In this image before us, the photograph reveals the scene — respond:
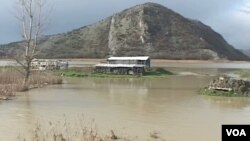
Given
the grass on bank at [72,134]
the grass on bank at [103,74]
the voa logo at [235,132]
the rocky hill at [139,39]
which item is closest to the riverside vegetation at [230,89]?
the grass on bank at [72,134]

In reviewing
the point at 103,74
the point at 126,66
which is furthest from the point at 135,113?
the point at 126,66

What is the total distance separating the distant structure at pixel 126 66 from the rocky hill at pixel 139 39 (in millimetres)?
54068

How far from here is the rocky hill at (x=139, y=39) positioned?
133m

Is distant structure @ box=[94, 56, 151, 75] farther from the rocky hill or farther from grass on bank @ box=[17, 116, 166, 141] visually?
the rocky hill

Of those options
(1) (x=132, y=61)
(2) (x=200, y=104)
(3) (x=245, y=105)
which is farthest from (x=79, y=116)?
(1) (x=132, y=61)

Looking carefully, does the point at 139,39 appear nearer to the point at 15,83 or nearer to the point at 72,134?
the point at 15,83

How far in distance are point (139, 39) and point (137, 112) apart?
118 metres

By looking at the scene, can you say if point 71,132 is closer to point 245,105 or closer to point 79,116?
point 79,116

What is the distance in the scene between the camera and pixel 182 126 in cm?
1914

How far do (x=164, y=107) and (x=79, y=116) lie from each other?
623cm

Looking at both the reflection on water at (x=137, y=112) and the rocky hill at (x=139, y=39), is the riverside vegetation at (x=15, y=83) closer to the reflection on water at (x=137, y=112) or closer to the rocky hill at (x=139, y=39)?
the reflection on water at (x=137, y=112)

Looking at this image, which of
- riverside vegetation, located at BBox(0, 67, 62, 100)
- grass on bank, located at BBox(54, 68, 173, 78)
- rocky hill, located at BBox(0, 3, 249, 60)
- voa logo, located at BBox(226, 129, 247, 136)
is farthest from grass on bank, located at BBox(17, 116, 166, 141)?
rocky hill, located at BBox(0, 3, 249, 60)

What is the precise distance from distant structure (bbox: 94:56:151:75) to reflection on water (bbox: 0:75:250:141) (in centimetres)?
3005

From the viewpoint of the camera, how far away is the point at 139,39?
141 meters
